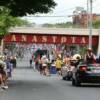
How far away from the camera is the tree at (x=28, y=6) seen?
31672mm

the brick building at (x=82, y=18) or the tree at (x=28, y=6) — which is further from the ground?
the brick building at (x=82, y=18)

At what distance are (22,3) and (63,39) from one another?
189 feet

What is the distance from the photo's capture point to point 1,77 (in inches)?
1141

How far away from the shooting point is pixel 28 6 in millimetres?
31938

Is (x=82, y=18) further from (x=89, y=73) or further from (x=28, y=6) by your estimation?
(x=89, y=73)

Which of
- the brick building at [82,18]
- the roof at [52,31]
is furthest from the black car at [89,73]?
the brick building at [82,18]

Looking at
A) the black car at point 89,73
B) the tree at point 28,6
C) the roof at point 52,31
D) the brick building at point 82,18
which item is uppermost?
the brick building at point 82,18

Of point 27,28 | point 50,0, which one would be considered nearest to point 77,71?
point 50,0

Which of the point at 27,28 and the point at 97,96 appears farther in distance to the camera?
the point at 27,28

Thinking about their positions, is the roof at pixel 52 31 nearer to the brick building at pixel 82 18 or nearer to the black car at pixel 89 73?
the black car at pixel 89 73

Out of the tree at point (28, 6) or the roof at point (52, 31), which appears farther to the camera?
the roof at point (52, 31)

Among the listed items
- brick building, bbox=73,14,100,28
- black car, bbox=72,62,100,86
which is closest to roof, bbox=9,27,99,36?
black car, bbox=72,62,100,86

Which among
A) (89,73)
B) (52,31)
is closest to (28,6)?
(89,73)

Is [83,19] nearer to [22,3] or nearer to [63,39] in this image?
[63,39]
